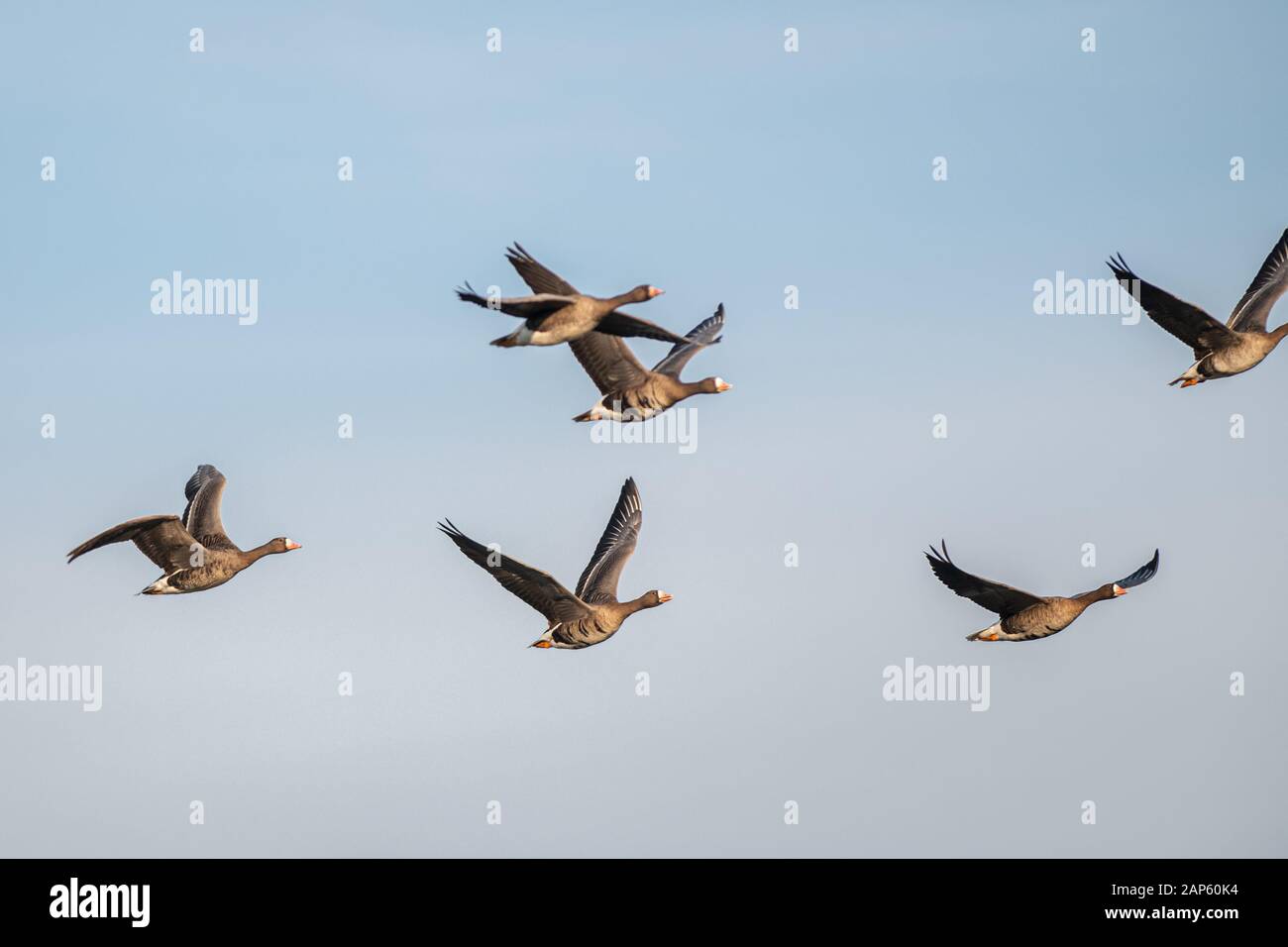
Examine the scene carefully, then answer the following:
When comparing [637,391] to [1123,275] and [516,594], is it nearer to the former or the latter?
[516,594]

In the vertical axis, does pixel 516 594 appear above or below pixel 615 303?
below

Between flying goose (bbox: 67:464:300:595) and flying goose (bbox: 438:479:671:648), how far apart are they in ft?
14.8

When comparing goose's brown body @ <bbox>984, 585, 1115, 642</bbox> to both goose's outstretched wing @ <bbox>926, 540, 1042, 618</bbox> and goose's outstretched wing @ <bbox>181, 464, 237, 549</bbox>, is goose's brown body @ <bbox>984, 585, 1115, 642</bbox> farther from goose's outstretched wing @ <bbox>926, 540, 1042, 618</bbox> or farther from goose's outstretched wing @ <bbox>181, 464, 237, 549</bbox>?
goose's outstretched wing @ <bbox>181, 464, 237, 549</bbox>

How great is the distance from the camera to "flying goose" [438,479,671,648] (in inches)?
1095

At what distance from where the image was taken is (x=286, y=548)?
109ft

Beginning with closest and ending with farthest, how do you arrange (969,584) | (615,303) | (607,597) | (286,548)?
1. (615,303)
2. (969,584)
3. (607,597)
4. (286,548)

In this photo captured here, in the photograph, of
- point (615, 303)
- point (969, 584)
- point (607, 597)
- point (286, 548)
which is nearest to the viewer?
point (615, 303)

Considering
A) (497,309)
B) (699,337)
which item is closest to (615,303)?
(497,309)

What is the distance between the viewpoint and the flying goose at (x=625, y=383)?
1152 inches

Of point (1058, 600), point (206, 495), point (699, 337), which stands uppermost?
point (699, 337)

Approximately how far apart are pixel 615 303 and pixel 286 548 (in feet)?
28.5

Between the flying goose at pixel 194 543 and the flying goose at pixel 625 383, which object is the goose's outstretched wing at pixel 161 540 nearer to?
the flying goose at pixel 194 543

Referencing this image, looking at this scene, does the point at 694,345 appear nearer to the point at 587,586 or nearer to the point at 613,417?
the point at 613,417

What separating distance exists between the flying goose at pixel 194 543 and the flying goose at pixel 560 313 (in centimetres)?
618
